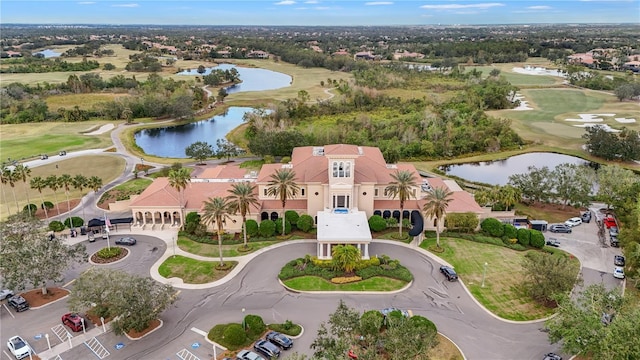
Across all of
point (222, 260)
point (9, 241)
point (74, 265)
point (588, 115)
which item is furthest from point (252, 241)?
point (588, 115)

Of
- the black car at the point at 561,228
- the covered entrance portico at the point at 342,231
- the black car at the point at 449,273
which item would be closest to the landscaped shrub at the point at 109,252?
the covered entrance portico at the point at 342,231

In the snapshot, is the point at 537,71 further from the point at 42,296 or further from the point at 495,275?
the point at 42,296

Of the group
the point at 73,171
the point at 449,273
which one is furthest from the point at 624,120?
the point at 73,171

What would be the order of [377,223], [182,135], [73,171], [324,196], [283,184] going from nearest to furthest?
1. [283,184]
2. [377,223]
3. [324,196]
4. [73,171]
5. [182,135]

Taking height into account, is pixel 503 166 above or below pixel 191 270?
above

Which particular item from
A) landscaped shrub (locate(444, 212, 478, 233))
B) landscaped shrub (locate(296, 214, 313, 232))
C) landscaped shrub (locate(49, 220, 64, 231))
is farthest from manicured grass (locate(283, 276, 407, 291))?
landscaped shrub (locate(49, 220, 64, 231))

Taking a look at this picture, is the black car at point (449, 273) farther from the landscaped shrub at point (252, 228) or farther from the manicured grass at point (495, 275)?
the landscaped shrub at point (252, 228)
